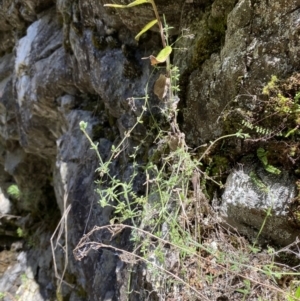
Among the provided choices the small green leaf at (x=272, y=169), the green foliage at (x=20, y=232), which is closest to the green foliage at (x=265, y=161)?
the small green leaf at (x=272, y=169)

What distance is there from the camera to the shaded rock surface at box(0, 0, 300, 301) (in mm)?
2082

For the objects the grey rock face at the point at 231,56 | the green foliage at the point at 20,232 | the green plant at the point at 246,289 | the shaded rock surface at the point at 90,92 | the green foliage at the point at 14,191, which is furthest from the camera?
the green foliage at the point at 14,191

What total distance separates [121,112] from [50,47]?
1.70 m

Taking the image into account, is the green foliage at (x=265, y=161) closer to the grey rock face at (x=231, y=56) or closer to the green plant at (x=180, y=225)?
the green plant at (x=180, y=225)

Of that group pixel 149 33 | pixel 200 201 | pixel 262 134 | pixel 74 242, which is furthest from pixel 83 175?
pixel 262 134

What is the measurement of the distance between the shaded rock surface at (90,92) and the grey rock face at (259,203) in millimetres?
34

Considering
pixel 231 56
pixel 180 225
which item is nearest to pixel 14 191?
pixel 180 225

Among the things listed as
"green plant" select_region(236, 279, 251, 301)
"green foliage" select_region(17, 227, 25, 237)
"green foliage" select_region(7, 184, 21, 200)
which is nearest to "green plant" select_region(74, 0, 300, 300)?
"green plant" select_region(236, 279, 251, 301)

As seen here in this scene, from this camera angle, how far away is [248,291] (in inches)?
72.1

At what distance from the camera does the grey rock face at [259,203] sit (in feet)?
6.17

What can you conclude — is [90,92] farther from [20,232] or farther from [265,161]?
[20,232]

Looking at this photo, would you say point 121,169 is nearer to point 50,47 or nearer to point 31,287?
point 50,47

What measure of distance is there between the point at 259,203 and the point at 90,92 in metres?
2.71

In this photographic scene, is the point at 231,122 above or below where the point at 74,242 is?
above
